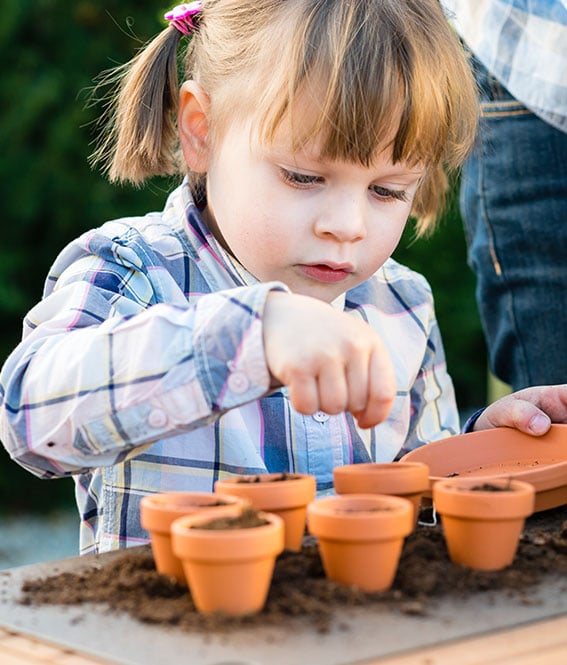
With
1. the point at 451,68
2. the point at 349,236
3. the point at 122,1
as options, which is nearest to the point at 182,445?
the point at 349,236

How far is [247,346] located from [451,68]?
0.85m

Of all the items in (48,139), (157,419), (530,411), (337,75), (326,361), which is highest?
(337,75)

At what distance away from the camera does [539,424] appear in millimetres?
1703

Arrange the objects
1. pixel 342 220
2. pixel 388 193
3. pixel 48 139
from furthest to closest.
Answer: pixel 48 139 → pixel 388 193 → pixel 342 220

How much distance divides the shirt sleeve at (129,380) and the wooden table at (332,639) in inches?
13.1

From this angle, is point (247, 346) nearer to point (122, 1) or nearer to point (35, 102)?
point (35, 102)

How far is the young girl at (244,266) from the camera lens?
1324mm

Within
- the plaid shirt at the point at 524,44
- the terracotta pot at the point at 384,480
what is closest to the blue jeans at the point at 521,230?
the plaid shirt at the point at 524,44

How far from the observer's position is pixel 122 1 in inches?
175

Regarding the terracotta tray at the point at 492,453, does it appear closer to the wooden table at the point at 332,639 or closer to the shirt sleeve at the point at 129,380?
the shirt sleeve at the point at 129,380

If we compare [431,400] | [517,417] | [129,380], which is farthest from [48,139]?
[129,380]

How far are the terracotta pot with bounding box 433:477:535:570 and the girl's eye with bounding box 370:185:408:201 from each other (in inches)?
28.7

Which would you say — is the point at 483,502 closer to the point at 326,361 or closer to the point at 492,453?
the point at 326,361

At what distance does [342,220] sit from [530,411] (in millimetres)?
430
